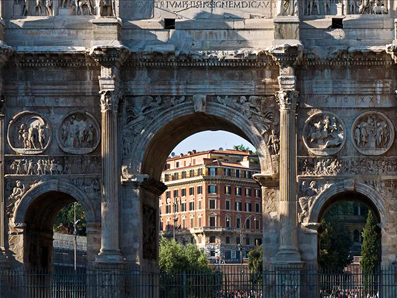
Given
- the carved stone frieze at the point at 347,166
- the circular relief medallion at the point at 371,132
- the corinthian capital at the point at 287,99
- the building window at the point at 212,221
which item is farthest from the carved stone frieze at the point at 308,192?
the building window at the point at 212,221

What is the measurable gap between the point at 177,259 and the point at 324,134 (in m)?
38.8

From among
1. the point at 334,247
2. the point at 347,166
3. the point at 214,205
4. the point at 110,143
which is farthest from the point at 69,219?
the point at 347,166

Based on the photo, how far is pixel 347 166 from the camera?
44.1m

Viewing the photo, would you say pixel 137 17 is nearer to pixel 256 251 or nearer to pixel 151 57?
pixel 151 57

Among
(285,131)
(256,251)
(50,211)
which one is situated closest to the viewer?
(285,131)

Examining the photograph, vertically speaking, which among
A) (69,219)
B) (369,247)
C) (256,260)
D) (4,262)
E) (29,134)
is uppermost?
(29,134)

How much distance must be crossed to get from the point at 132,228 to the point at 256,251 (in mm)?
51858

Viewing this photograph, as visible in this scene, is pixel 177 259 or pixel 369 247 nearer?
pixel 177 259

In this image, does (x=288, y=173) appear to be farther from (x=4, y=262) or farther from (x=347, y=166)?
(x=4, y=262)

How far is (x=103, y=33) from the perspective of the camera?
43.9 meters

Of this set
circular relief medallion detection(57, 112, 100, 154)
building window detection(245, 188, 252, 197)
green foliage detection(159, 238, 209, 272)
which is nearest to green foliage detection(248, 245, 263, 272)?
green foliage detection(159, 238, 209, 272)

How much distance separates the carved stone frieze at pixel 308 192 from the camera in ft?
144

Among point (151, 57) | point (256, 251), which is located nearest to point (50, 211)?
point (151, 57)

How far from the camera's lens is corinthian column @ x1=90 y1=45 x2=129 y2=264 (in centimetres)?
4334
